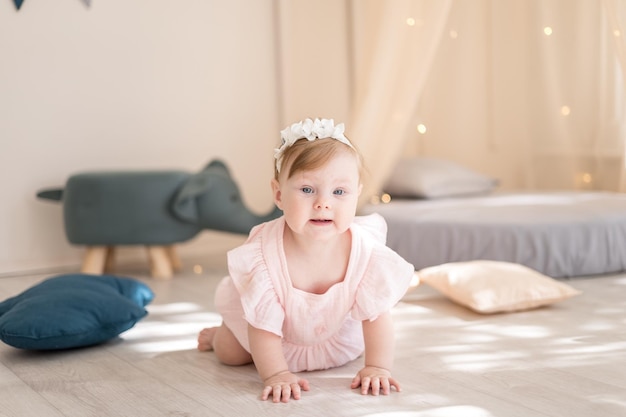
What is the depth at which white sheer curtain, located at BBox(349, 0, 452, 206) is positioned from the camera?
371cm

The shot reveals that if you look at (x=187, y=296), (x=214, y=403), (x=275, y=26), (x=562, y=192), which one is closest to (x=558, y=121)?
(x=562, y=192)

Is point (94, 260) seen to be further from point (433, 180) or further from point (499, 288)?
point (499, 288)

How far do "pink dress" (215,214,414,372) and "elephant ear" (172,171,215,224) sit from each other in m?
1.68

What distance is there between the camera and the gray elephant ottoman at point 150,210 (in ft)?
12.5

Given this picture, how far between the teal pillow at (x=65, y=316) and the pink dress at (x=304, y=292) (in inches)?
21.1

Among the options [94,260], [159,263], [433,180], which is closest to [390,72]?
[433,180]

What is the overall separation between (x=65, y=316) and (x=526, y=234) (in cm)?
174

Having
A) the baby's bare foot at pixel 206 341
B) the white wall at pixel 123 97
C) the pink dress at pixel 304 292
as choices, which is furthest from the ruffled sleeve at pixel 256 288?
the white wall at pixel 123 97

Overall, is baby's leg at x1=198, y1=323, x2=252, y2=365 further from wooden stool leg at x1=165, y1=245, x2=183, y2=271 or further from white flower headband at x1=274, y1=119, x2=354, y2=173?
wooden stool leg at x1=165, y1=245, x2=183, y2=271

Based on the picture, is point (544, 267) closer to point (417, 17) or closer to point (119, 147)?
point (417, 17)

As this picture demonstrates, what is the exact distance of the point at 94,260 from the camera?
3.93 meters

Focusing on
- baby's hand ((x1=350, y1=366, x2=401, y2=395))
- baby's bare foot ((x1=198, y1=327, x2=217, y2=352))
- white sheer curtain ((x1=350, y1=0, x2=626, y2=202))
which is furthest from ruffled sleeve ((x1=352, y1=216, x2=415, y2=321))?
white sheer curtain ((x1=350, y1=0, x2=626, y2=202))

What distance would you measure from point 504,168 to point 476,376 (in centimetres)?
273

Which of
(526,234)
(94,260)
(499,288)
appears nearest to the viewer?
(499,288)
